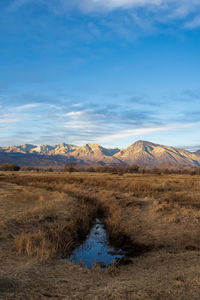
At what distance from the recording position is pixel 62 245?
45.4 feet

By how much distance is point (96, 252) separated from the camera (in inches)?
562

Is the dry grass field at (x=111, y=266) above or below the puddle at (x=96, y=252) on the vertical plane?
above

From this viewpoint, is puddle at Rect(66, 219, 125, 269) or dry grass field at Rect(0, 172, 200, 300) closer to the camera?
dry grass field at Rect(0, 172, 200, 300)

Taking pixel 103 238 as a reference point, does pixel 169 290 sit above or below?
above

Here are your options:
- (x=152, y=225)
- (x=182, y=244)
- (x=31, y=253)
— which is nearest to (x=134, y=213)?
(x=152, y=225)

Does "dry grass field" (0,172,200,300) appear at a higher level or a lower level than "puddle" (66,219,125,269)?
higher

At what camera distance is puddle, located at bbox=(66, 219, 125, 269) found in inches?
497

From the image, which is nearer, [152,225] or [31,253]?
[31,253]

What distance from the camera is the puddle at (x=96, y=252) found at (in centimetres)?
1261

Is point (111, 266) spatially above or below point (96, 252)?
above

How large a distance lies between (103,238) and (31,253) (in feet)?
20.4

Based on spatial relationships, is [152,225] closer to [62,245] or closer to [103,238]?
[103,238]

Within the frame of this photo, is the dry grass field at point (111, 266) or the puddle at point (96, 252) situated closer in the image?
the dry grass field at point (111, 266)

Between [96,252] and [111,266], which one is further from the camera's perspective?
[96,252]
